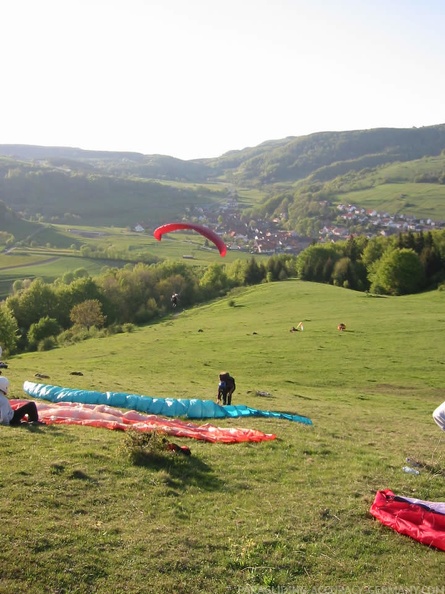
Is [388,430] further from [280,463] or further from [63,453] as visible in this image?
[63,453]

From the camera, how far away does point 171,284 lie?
321 feet

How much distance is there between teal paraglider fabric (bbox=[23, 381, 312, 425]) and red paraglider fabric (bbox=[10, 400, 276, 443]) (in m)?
1.52

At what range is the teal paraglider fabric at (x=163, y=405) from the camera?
65.7 feet

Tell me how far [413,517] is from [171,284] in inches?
3493

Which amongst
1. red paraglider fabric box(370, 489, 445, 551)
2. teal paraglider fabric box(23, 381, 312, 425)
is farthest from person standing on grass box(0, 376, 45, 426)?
red paraglider fabric box(370, 489, 445, 551)

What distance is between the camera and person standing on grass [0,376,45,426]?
48.1ft

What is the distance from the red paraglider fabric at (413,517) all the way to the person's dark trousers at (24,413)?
32.0 feet

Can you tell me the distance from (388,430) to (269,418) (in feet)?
15.7

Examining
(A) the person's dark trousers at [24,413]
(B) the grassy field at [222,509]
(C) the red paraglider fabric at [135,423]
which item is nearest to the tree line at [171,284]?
(C) the red paraglider fabric at [135,423]

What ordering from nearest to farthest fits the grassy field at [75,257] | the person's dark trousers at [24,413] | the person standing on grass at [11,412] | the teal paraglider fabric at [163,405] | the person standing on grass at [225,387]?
1. the person standing on grass at [11,412]
2. the person's dark trousers at [24,413]
3. the teal paraglider fabric at [163,405]
4. the person standing on grass at [225,387]
5. the grassy field at [75,257]

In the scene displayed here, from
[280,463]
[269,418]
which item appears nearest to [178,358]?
[269,418]

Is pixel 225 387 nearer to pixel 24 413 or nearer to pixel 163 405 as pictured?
pixel 163 405

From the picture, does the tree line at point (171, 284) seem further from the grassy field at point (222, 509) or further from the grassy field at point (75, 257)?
the grassy field at point (222, 509)

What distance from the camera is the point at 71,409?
17984 mm
